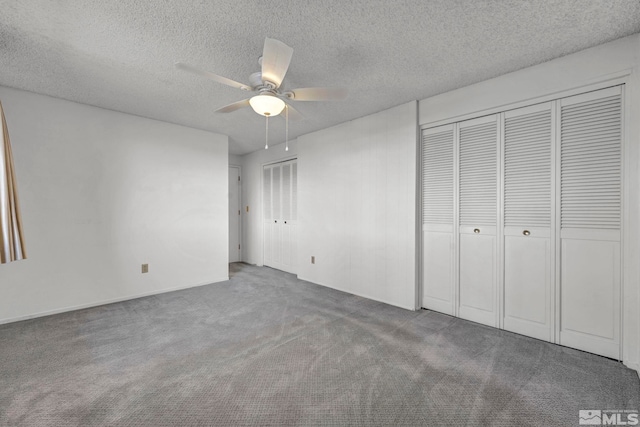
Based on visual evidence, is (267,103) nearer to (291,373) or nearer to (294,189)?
(291,373)

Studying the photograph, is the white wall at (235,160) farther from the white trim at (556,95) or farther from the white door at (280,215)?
the white trim at (556,95)

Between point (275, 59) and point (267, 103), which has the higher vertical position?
point (275, 59)

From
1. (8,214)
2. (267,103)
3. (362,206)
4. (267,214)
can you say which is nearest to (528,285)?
(362,206)

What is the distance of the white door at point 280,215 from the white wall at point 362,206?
1.21 feet

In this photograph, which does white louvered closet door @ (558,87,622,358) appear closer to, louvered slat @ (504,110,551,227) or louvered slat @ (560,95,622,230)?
louvered slat @ (560,95,622,230)

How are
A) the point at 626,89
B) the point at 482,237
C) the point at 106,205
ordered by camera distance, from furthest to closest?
the point at 106,205 < the point at 482,237 < the point at 626,89

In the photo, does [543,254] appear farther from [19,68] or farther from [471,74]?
[19,68]

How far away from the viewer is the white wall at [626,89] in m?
2.02

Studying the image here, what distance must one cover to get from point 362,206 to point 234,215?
348cm

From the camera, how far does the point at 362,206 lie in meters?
3.81

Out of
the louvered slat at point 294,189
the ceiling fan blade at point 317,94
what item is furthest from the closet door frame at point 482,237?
the louvered slat at point 294,189

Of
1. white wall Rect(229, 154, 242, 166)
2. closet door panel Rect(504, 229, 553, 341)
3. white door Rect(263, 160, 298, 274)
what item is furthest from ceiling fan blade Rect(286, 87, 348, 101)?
white wall Rect(229, 154, 242, 166)

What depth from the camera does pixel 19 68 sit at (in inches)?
98.0

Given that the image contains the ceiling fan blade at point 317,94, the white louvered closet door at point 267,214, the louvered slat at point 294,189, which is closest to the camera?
the ceiling fan blade at point 317,94
